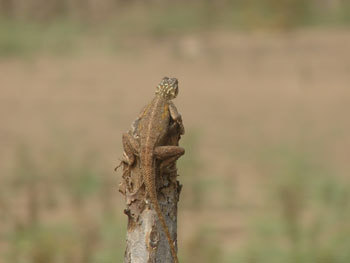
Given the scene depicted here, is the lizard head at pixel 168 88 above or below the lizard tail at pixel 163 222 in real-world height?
above

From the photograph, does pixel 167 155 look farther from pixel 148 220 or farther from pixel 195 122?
pixel 195 122

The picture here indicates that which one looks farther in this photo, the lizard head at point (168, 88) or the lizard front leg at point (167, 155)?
the lizard head at point (168, 88)

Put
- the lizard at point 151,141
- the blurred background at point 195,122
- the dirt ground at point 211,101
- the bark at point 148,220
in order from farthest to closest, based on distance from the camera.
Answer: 1. the dirt ground at point 211,101
2. the blurred background at point 195,122
3. the lizard at point 151,141
4. the bark at point 148,220

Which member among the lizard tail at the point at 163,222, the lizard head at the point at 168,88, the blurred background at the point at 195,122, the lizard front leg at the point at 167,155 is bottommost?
the lizard tail at the point at 163,222

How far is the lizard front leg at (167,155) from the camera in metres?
3.91

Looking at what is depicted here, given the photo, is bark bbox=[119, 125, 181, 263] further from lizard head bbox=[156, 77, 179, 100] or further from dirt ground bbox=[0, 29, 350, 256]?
dirt ground bbox=[0, 29, 350, 256]

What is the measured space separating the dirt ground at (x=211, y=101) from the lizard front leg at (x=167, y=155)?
5581 mm

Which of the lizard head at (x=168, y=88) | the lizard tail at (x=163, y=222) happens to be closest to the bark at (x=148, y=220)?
the lizard tail at (x=163, y=222)

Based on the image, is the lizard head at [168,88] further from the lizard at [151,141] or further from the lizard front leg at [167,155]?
the lizard front leg at [167,155]

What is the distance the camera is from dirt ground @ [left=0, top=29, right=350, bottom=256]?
1338cm

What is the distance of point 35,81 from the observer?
20094mm

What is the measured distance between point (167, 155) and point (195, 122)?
12.1m

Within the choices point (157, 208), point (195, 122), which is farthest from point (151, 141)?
point (195, 122)

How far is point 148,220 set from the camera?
366cm
